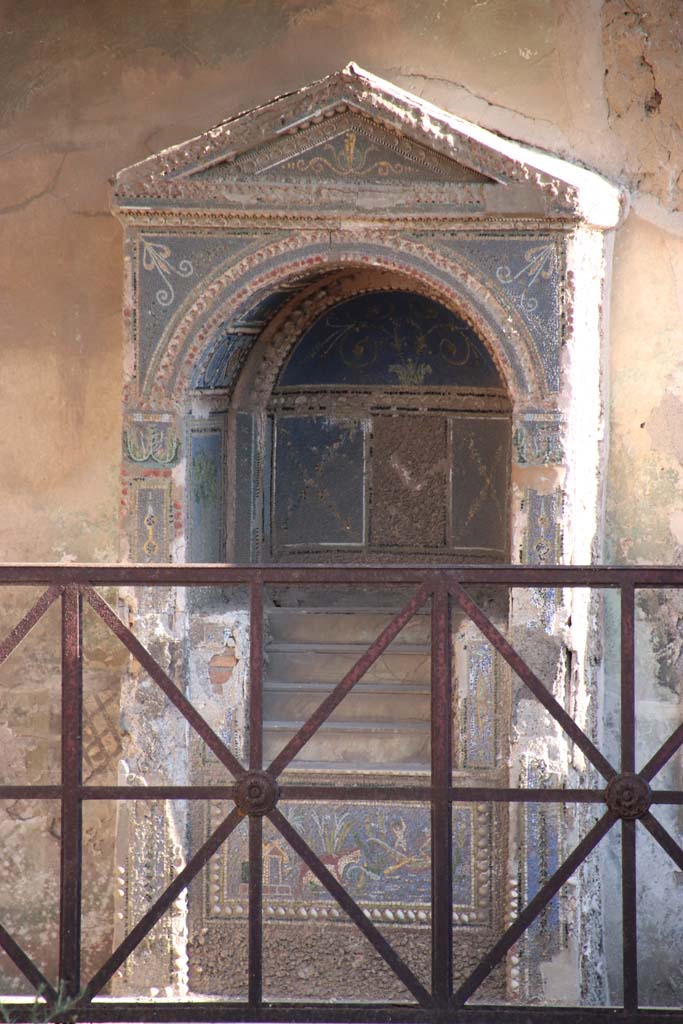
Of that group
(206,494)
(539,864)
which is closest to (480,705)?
(539,864)

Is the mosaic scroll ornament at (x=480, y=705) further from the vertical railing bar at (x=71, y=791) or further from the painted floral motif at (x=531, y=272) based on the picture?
the vertical railing bar at (x=71, y=791)

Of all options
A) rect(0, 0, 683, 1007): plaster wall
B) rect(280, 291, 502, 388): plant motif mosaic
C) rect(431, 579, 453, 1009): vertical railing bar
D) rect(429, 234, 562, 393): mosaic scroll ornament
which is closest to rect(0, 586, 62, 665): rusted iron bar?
rect(431, 579, 453, 1009): vertical railing bar

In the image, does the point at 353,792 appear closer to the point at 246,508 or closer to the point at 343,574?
the point at 343,574

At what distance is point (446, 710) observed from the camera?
13.1 feet

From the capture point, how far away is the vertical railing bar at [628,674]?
3906 mm

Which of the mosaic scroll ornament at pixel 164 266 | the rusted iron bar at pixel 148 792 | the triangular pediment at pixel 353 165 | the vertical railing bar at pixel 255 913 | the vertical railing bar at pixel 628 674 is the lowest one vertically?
the vertical railing bar at pixel 255 913

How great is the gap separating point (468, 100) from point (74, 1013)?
3.62 metres

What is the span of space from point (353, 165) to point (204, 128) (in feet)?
2.26

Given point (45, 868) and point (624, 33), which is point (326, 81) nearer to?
point (624, 33)

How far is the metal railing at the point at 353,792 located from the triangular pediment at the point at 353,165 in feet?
6.89

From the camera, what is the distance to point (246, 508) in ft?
21.8

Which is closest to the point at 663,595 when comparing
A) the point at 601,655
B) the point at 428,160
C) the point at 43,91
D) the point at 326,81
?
the point at 601,655

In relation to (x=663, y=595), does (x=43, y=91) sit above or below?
above

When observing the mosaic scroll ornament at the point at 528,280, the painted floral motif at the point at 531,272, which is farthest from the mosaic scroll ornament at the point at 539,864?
the painted floral motif at the point at 531,272
